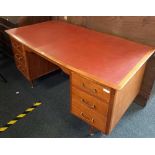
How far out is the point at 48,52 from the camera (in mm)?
1555

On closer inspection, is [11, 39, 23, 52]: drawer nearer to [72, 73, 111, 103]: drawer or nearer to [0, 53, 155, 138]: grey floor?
[0, 53, 155, 138]: grey floor

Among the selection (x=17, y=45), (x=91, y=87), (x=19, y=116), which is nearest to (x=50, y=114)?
(x=19, y=116)

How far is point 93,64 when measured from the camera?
4.51ft

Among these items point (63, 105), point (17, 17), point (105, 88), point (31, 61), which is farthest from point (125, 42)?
point (17, 17)

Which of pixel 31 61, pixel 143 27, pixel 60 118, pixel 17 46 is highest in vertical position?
pixel 143 27

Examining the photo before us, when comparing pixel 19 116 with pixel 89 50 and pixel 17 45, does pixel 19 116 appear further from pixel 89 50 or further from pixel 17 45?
pixel 89 50

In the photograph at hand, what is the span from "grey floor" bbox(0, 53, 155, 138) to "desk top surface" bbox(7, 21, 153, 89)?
2.19ft

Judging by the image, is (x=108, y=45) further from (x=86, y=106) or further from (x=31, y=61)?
(x=31, y=61)

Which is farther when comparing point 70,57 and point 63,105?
point 63,105

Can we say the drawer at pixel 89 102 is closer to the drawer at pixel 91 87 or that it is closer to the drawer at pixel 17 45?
the drawer at pixel 91 87

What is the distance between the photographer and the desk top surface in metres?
1.27

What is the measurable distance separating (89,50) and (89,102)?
1.62ft
